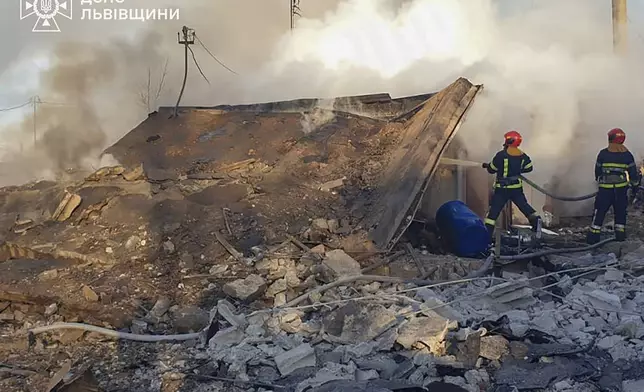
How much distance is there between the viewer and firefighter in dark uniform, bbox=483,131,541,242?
7.22m

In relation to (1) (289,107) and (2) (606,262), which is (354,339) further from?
(1) (289,107)

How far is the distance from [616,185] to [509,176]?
143 cm

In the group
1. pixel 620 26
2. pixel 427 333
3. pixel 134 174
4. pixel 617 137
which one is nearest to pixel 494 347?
pixel 427 333

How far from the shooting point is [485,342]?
4.24 metres

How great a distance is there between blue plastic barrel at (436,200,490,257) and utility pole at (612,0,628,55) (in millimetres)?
9604

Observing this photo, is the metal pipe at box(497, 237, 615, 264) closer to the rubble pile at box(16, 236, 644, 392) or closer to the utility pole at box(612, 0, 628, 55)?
the rubble pile at box(16, 236, 644, 392)

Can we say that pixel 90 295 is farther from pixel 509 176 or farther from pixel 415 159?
pixel 509 176

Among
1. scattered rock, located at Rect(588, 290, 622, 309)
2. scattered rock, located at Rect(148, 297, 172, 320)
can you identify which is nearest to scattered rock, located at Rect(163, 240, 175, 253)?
scattered rock, located at Rect(148, 297, 172, 320)

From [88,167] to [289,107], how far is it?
3.98m

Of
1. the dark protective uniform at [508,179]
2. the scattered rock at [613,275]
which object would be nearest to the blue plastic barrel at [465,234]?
the dark protective uniform at [508,179]

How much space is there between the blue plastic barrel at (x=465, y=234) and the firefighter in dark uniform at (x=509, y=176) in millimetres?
364

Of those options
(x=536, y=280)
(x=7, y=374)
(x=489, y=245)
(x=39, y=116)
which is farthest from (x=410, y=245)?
(x=39, y=116)

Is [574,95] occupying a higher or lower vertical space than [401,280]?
higher

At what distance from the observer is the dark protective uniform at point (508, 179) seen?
23.7ft
